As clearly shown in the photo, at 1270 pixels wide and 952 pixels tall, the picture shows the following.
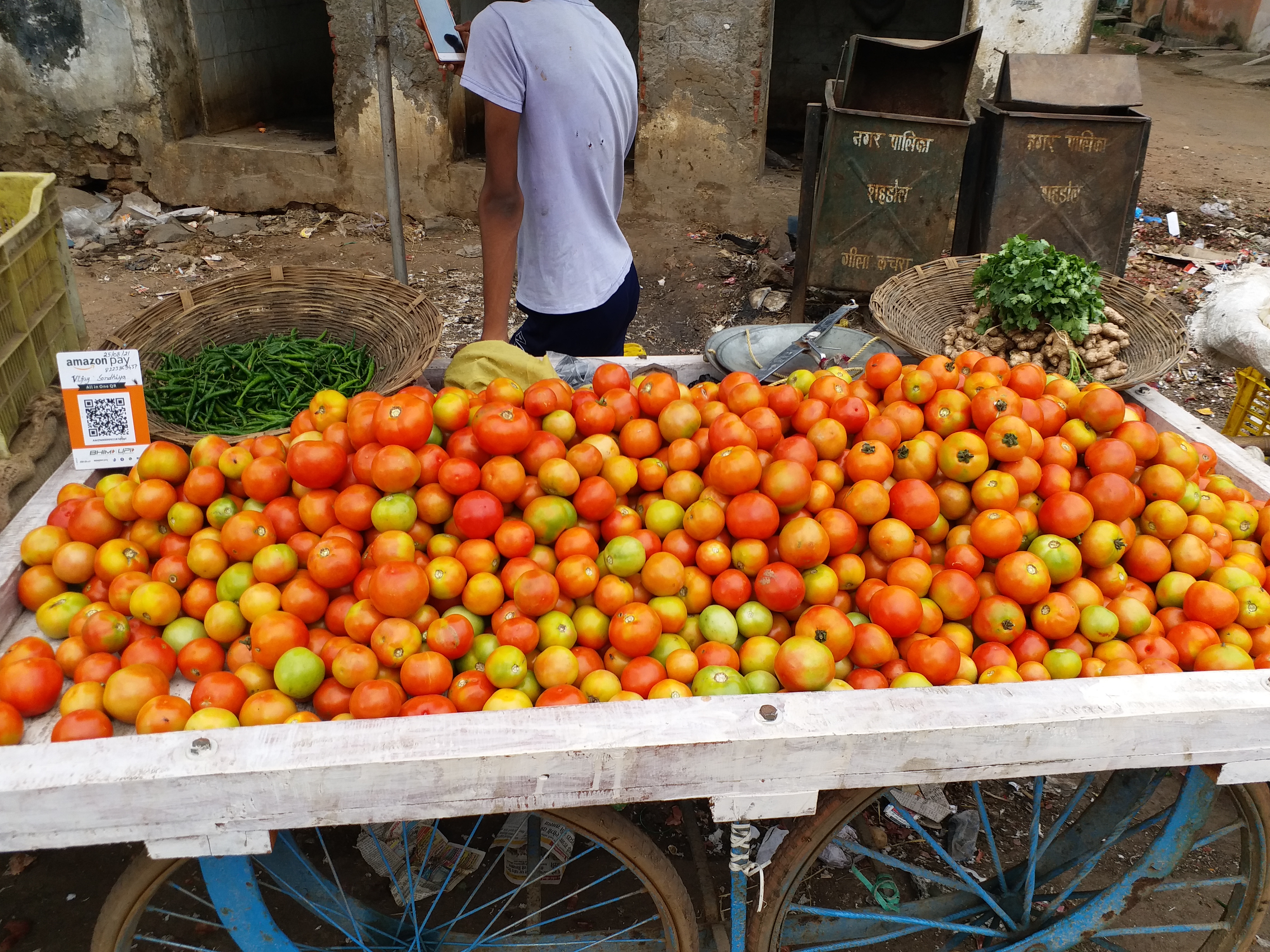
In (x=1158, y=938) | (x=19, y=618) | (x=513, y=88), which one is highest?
(x=513, y=88)

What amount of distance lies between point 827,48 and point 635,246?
535cm

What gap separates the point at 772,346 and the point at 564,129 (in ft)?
3.64

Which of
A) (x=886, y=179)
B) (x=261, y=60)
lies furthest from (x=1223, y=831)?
(x=261, y=60)

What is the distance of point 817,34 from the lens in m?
11.1

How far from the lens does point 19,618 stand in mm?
2246

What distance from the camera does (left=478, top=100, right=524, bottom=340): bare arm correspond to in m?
2.99

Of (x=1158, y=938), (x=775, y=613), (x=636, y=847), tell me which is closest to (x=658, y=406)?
(x=775, y=613)

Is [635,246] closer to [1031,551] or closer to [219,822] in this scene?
[1031,551]

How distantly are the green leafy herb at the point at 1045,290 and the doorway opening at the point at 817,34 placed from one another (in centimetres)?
625

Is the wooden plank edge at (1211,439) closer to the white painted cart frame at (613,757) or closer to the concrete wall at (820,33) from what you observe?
the white painted cart frame at (613,757)

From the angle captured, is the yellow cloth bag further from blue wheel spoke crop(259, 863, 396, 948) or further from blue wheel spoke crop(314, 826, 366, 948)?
blue wheel spoke crop(259, 863, 396, 948)

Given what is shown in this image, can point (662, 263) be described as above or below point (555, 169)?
below

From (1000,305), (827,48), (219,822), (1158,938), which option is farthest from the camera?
(827,48)

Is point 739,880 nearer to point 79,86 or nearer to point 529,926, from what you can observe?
point 529,926
